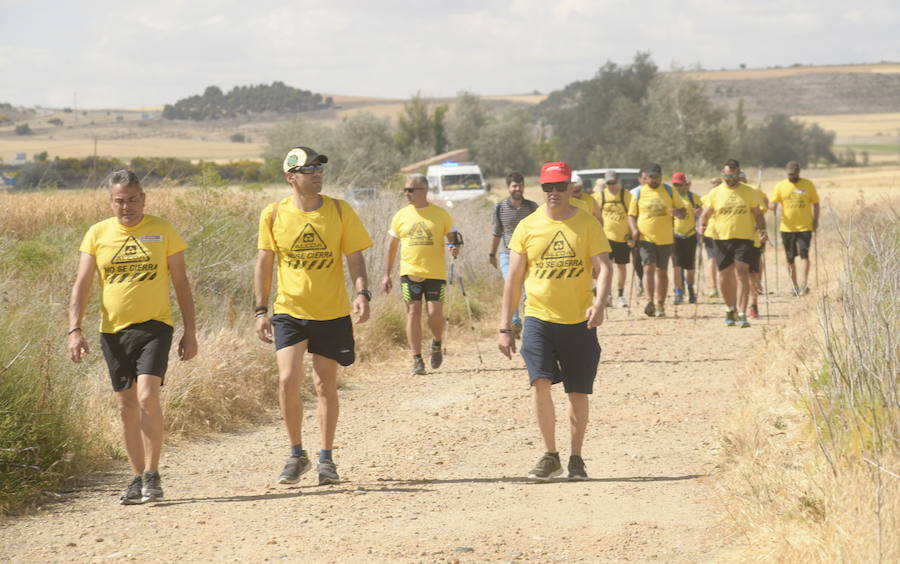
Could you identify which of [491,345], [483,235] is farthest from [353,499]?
[483,235]

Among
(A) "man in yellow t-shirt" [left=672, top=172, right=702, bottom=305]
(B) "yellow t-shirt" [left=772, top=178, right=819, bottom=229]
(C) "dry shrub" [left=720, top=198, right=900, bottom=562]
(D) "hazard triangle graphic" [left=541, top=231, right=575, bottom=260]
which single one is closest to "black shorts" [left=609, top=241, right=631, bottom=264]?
(A) "man in yellow t-shirt" [left=672, top=172, right=702, bottom=305]

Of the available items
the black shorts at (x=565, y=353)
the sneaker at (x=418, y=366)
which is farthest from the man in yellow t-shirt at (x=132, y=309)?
the sneaker at (x=418, y=366)

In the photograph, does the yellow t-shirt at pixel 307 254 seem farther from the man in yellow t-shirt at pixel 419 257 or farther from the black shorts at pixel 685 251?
the black shorts at pixel 685 251

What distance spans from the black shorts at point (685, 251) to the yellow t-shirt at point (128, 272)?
1099 centimetres

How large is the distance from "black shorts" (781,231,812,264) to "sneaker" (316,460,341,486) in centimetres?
1134

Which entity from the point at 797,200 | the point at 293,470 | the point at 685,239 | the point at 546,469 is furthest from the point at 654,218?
the point at 293,470

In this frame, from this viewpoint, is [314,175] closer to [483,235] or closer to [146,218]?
[146,218]

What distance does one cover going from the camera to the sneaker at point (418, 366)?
474 inches

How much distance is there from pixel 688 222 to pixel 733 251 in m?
2.34

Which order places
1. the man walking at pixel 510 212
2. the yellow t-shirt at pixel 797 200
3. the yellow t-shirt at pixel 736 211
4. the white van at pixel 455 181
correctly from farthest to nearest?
the white van at pixel 455 181 < the yellow t-shirt at pixel 797 200 < the yellow t-shirt at pixel 736 211 < the man walking at pixel 510 212

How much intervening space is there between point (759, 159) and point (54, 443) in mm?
83900

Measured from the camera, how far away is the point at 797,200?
17.1m

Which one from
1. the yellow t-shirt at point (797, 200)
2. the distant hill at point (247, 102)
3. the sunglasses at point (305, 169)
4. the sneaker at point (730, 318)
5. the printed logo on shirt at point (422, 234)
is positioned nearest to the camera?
the sunglasses at point (305, 169)

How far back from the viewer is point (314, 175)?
7.26 metres
